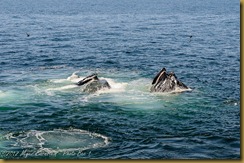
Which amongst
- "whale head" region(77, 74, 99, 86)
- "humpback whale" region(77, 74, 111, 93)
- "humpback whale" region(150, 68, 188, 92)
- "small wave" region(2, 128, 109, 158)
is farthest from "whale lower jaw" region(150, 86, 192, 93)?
"small wave" region(2, 128, 109, 158)

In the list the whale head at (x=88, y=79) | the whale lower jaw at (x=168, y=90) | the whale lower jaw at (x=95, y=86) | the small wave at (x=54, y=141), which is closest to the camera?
the small wave at (x=54, y=141)

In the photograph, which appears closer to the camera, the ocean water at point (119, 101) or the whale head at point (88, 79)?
the ocean water at point (119, 101)

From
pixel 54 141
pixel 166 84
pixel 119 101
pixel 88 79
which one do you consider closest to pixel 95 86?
pixel 88 79

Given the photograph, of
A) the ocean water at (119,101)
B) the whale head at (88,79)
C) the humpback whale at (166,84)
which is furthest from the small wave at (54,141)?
the humpback whale at (166,84)

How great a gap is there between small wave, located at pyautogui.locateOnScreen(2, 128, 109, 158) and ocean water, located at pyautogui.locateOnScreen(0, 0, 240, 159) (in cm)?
9

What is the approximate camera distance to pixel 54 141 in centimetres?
3722

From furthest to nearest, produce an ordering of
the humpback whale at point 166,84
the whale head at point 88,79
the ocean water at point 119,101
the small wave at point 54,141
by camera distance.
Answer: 1. the whale head at point 88,79
2. the humpback whale at point 166,84
3. the ocean water at point 119,101
4. the small wave at point 54,141

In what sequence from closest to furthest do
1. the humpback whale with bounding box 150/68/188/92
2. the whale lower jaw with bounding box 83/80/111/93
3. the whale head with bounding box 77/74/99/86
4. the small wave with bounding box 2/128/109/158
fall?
the small wave with bounding box 2/128/109/158
the humpback whale with bounding box 150/68/188/92
the whale lower jaw with bounding box 83/80/111/93
the whale head with bounding box 77/74/99/86

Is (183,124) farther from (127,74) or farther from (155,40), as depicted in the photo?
(155,40)

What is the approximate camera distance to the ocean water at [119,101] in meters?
35.6

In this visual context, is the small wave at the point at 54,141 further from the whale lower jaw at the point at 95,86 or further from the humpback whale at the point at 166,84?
the humpback whale at the point at 166,84

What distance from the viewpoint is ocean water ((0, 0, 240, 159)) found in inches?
1403

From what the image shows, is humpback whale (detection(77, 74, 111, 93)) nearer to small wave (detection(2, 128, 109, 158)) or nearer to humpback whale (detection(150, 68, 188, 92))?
humpback whale (detection(150, 68, 188, 92))

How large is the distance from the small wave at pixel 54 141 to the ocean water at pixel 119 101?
0.09m
